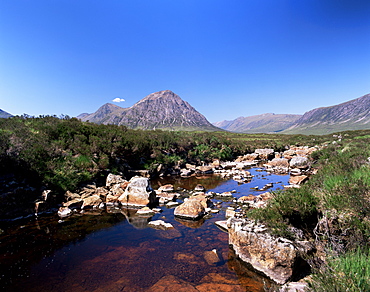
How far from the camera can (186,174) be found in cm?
2678

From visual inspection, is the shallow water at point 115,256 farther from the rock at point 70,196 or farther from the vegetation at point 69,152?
the vegetation at point 69,152

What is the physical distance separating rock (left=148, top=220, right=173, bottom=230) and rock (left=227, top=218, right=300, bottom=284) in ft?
13.5

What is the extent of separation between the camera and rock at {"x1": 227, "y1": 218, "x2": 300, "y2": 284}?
6359 mm

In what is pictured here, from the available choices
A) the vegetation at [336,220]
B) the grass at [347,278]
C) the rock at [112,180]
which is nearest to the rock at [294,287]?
the vegetation at [336,220]

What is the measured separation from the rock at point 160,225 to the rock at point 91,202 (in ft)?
17.9

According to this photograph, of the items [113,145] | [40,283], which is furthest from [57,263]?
[113,145]

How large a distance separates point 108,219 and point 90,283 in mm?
5916

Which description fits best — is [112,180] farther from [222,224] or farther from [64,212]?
[222,224]

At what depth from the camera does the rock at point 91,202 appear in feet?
46.6

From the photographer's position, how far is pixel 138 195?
1484 centimetres

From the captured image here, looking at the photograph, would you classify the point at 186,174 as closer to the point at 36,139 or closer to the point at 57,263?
the point at 36,139

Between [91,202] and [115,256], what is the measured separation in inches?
288

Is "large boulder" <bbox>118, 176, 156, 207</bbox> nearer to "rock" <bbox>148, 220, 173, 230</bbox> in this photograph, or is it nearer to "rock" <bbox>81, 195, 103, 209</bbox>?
"rock" <bbox>81, 195, 103, 209</bbox>

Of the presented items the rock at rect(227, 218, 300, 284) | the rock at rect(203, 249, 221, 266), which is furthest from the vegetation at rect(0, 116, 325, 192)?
the rock at rect(227, 218, 300, 284)
